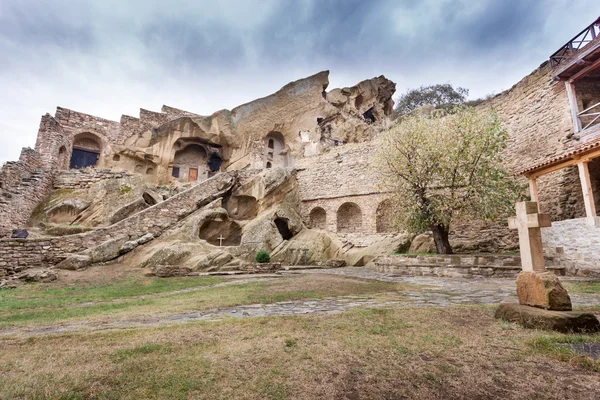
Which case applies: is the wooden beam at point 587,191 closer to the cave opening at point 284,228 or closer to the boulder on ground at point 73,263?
the cave opening at point 284,228

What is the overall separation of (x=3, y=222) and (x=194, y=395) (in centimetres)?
1920

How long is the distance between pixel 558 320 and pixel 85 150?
33324 millimetres

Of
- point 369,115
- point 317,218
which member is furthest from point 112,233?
point 369,115

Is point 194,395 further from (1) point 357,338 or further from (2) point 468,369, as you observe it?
(2) point 468,369

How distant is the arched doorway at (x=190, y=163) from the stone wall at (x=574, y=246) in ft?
89.9

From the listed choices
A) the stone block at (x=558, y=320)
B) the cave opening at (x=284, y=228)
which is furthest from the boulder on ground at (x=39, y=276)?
the stone block at (x=558, y=320)

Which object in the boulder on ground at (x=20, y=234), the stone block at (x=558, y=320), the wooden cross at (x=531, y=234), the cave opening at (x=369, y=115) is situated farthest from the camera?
the cave opening at (x=369, y=115)

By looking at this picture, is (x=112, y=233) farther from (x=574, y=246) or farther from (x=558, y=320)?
(x=574, y=246)

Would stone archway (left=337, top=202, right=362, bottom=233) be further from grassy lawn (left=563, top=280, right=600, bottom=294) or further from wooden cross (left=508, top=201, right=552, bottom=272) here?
wooden cross (left=508, top=201, right=552, bottom=272)

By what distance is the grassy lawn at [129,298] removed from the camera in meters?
5.16

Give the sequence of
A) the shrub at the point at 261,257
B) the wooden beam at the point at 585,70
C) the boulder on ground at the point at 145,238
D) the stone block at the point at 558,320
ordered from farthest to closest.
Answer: the shrub at the point at 261,257 < the boulder on ground at the point at 145,238 < the wooden beam at the point at 585,70 < the stone block at the point at 558,320

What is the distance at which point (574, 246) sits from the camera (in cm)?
970

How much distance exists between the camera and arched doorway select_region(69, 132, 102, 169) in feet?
86.6

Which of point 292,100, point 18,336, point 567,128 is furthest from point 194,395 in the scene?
point 292,100
